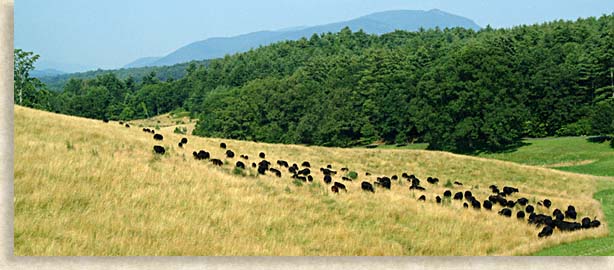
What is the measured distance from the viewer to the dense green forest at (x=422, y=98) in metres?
59.4

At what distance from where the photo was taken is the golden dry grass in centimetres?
804

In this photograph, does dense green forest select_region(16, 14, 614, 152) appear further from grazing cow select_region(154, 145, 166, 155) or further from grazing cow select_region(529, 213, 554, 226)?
grazing cow select_region(529, 213, 554, 226)

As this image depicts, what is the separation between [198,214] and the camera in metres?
9.14

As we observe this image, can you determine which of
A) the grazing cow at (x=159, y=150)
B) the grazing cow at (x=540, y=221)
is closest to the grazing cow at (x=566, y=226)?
the grazing cow at (x=540, y=221)

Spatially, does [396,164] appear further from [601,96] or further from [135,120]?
[135,120]

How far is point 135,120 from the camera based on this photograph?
74.8 m

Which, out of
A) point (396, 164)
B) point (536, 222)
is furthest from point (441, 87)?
point (536, 222)

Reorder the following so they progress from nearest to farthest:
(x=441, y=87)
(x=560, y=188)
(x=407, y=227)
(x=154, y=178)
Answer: (x=407, y=227) → (x=154, y=178) → (x=560, y=188) → (x=441, y=87)

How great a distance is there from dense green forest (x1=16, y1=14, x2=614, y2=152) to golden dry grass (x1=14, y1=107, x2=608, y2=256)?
3392cm

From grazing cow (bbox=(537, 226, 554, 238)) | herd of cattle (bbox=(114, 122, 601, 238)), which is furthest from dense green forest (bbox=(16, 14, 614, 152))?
grazing cow (bbox=(537, 226, 554, 238))

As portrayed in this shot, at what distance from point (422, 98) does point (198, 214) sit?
62288mm

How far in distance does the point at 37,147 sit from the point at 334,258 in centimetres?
686

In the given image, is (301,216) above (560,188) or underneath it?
above

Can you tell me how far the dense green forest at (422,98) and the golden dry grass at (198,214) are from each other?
111 feet
